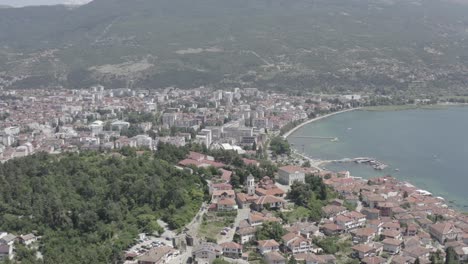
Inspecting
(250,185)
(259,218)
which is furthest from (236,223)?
(250,185)

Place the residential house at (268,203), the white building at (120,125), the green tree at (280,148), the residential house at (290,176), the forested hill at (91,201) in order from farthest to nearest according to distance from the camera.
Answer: the white building at (120,125) < the green tree at (280,148) < the residential house at (290,176) < the residential house at (268,203) < the forested hill at (91,201)

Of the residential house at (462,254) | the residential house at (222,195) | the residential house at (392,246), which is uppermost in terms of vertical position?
the residential house at (222,195)

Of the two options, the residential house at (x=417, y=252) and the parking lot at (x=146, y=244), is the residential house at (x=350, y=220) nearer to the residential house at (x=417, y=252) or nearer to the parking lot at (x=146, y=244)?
the residential house at (x=417, y=252)

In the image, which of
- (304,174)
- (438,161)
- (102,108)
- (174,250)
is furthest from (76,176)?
(102,108)

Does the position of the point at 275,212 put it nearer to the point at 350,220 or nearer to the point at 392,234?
the point at 350,220

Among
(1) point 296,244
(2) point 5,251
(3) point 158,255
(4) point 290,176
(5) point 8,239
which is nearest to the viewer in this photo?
(3) point 158,255

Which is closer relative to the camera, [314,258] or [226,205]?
[314,258]

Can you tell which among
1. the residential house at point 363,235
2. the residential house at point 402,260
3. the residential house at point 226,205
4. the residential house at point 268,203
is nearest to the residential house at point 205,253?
the residential house at point 226,205
